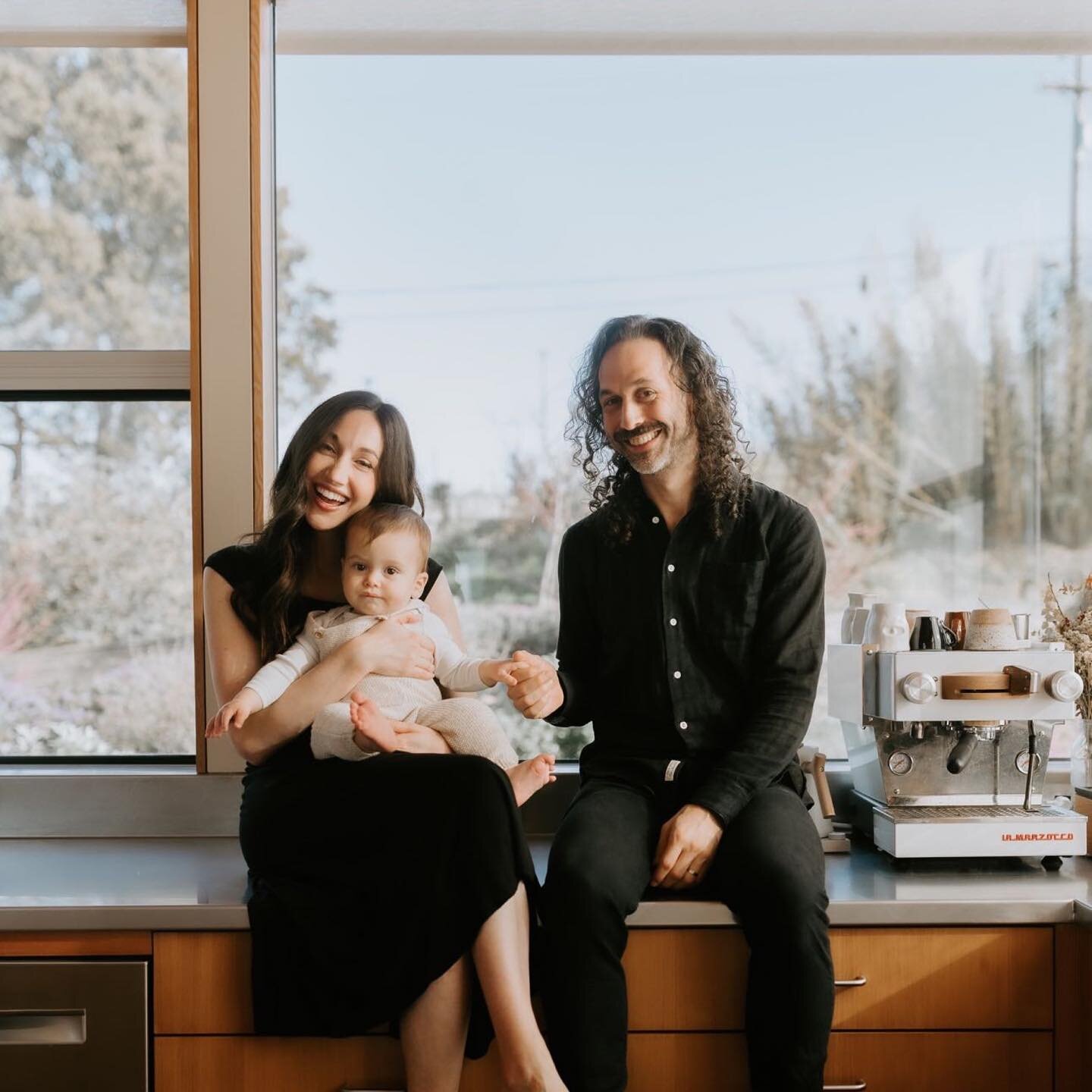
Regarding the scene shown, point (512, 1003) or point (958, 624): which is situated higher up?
point (958, 624)

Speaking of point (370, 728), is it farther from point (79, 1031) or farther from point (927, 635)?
point (927, 635)

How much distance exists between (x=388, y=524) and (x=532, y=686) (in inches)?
14.9

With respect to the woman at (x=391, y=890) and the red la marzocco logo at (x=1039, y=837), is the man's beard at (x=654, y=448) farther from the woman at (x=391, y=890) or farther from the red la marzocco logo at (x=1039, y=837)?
the red la marzocco logo at (x=1039, y=837)

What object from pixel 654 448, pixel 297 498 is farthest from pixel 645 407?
pixel 297 498

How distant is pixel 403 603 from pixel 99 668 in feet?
2.86

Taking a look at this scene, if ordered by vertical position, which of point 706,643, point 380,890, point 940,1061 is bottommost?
point 940,1061

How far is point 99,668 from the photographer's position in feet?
7.88

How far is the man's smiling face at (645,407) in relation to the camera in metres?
1.99

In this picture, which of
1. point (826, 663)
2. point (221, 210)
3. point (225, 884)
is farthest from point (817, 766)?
point (221, 210)

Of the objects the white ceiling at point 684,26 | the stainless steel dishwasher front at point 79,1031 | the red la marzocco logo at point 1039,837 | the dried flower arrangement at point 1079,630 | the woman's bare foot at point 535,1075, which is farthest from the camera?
the white ceiling at point 684,26

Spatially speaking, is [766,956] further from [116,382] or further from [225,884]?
[116,382]

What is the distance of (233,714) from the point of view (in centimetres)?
174

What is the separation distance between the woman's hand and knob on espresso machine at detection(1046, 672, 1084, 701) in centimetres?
111

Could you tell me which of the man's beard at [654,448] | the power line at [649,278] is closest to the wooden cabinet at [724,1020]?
the man's beard at [654,448]
